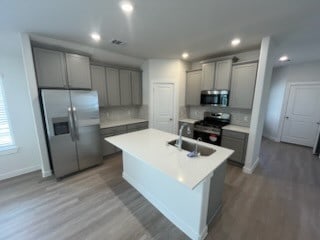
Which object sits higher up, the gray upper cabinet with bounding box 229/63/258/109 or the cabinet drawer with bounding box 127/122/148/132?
Answer: the gray upper cabinet with bounding box 229/63/258/109

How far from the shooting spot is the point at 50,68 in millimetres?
2707

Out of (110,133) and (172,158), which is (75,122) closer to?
(110,133)

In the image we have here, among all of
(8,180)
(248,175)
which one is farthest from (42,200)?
(248,175)

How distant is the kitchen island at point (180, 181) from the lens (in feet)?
4.96

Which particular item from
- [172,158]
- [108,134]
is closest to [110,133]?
[108,134]

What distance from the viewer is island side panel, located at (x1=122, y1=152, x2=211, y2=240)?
5.25 feet

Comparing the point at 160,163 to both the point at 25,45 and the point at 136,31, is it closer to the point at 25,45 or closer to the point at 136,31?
the point at 136,31

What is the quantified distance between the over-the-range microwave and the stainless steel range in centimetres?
44

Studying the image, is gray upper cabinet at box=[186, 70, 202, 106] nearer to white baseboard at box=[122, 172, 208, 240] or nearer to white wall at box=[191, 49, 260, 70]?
white wall at box=[191, 49, 260, 70]

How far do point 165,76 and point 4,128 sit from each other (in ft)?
12.9

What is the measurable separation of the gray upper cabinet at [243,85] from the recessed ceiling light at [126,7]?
2704 mm

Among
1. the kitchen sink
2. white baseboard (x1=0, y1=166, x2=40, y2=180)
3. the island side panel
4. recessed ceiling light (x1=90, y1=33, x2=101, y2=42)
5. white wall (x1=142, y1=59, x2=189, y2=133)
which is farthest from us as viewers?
white wall (x1=142, y1=59, x2=189, y2=133)

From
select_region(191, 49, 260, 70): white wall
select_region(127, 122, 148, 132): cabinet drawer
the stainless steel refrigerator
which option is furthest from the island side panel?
select_region(191, 49, 260, 70): white wall

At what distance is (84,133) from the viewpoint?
3053mm
